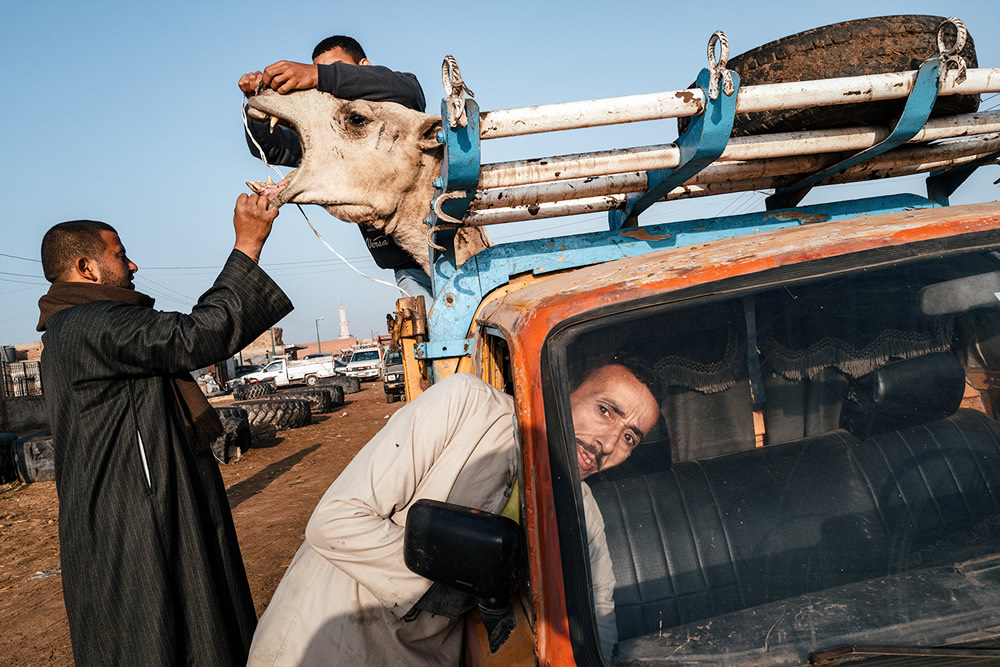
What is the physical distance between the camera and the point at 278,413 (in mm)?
13633

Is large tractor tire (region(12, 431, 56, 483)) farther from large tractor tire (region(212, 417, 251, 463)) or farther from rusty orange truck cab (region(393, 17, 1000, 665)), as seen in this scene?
rusty orange truck cab (region(393, 17, 1000, 665))

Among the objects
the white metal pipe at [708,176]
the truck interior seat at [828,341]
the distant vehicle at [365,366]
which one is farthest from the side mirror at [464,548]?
the distant vehicle at [365,366]

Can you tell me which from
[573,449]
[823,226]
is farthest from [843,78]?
[573,449]

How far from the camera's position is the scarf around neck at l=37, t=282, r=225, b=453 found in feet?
7.59

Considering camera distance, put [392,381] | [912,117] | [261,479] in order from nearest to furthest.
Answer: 1. [912,117]
2. [261,479]
3. [392,381]

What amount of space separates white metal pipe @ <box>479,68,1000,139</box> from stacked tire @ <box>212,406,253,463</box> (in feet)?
30.9

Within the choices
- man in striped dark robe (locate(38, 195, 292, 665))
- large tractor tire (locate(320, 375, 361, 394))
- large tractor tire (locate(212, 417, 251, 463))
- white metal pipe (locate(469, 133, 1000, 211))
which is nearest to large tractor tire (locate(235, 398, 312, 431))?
large tractor tire (locate(212, 417, 251, 463))

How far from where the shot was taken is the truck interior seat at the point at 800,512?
1269 millimetres

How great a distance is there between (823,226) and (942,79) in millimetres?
1218

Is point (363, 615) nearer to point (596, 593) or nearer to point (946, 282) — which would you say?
point (596, 593)

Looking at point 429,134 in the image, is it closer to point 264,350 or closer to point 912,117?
point 912,117

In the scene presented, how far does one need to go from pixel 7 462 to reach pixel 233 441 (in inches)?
123

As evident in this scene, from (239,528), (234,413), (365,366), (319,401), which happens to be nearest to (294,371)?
(365,366)

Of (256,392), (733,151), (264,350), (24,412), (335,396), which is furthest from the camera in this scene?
(264,350)
